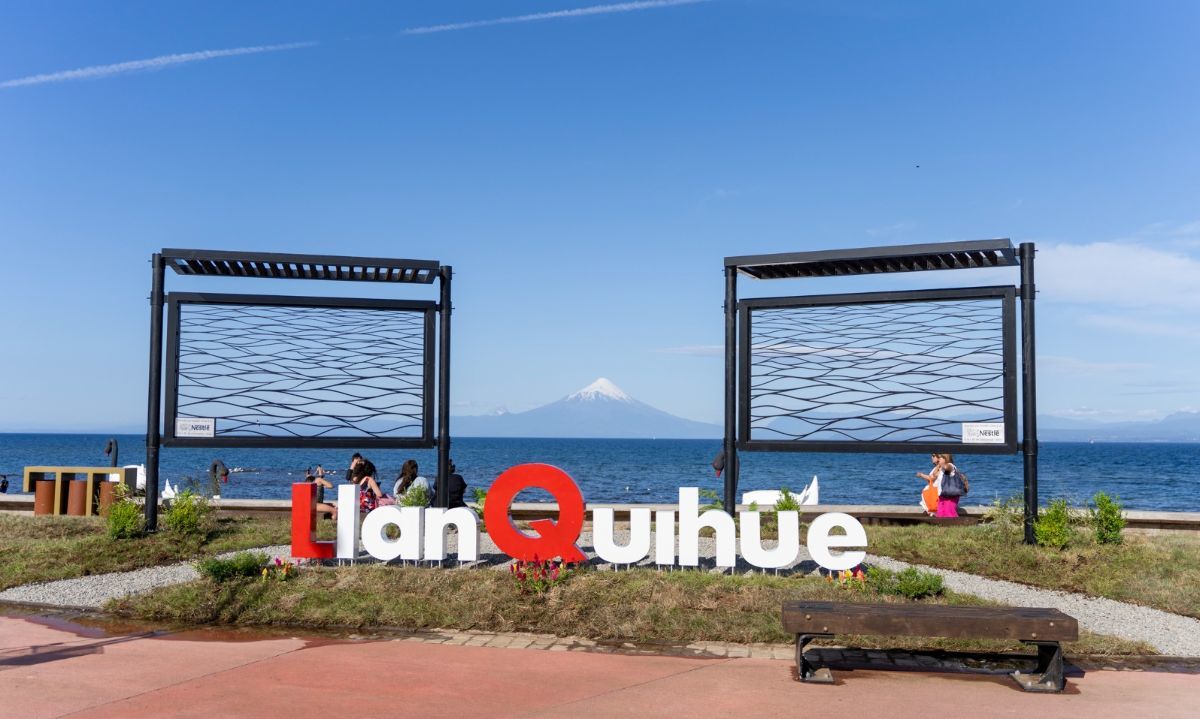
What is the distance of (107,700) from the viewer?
8164 mm

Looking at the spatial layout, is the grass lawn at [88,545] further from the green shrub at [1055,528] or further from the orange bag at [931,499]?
the orange bag at [931,499]

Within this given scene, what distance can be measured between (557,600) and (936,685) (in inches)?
184

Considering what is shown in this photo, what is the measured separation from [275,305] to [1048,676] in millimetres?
12436

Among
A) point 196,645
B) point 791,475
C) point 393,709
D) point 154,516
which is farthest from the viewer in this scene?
point 791,475

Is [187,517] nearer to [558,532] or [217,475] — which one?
[558,532]

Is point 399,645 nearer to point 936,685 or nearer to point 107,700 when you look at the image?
point 107,700

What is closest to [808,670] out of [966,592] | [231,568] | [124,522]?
[966,592]

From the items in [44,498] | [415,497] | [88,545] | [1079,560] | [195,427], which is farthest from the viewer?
[44,498]

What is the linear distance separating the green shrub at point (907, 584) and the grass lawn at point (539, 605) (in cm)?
17

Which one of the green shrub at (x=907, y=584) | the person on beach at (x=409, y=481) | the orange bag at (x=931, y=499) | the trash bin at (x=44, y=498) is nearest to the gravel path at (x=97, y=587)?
the person on beach at (x=409, y=481)

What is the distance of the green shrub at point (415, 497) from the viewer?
16.9 metres

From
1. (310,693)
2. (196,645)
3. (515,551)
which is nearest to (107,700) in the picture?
(310,693)

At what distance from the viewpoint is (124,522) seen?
15711mm

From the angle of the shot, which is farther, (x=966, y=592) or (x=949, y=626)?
(x=966, y=592)
